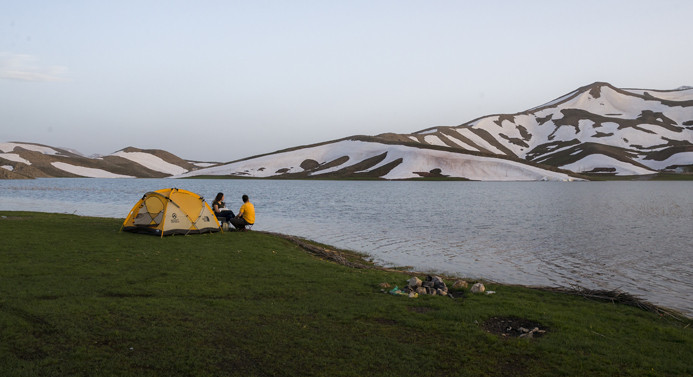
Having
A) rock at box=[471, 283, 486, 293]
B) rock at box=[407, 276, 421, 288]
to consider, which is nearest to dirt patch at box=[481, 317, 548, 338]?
rock at box=[471, 283, 486, 293]

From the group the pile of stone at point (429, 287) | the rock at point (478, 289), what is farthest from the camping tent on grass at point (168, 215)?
the rock at point (478, 289)

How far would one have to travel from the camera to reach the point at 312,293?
1438 cm

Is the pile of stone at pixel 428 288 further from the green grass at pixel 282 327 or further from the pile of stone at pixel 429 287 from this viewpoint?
the green grass at pixel 282 327

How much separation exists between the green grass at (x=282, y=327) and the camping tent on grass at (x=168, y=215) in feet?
22.6

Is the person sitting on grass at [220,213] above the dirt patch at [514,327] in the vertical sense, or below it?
above

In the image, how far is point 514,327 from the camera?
11.8 metres

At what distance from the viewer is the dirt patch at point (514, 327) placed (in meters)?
11.2

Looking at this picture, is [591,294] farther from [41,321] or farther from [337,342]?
[41,321]

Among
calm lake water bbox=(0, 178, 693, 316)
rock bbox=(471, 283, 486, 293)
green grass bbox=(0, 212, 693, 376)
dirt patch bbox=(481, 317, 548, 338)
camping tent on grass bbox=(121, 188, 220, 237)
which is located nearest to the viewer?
green grass bbox=(0, 212, 693, 376)

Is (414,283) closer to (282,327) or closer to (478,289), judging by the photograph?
(478,289)

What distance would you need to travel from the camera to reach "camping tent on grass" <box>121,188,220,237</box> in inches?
981

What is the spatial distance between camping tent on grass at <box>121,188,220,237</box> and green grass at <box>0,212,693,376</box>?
690 centimetres

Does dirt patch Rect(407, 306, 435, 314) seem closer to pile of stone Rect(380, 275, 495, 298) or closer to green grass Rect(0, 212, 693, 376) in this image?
green grass Rect(0, 212, 693, 376)

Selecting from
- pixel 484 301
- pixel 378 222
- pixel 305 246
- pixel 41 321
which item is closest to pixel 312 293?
pixel 484 301
